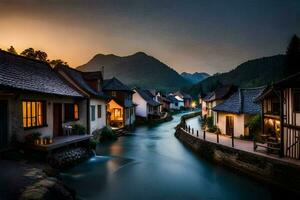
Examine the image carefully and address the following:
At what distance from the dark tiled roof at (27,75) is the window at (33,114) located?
1116mm

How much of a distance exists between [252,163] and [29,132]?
48.5ft

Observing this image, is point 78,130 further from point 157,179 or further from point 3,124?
point 157,179

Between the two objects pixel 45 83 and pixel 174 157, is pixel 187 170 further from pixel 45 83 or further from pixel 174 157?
pixel 45 83

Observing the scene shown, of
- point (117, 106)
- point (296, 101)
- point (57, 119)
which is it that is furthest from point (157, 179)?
point (117, 106)

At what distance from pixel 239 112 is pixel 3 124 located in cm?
2171

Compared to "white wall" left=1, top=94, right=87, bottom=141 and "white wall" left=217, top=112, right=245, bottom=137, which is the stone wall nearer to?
"white wall" left=217, top=112, right=245, bottom=137

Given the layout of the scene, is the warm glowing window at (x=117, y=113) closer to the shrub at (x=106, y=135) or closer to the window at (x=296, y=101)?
the shrub at (x=106, y=135)

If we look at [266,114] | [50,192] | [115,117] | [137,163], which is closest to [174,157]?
[137,163]

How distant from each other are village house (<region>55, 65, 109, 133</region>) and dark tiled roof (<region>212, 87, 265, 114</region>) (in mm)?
14373

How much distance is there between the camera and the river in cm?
1468

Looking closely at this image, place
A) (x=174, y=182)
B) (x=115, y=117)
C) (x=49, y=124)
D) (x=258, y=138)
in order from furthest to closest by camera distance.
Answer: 1. (x=115, y=117)
2. (x=258, y=138)
3. (x=49, y=124)
4. (x=174, y=182)

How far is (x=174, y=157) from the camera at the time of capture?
24922 millimetres

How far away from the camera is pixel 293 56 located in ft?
207

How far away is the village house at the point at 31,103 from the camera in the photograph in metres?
14.1
